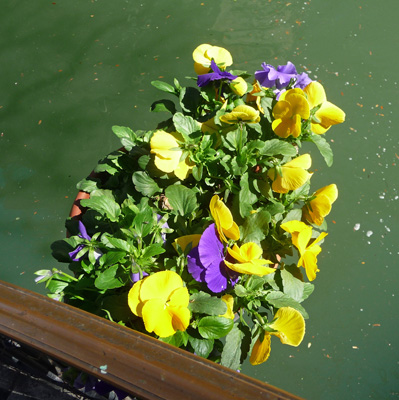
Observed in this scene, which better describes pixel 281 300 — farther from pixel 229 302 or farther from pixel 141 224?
pixel 141 224

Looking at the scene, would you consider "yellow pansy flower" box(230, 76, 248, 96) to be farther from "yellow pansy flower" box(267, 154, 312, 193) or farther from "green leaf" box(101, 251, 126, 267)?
"green leaf" box(101, 251, 126, 267)

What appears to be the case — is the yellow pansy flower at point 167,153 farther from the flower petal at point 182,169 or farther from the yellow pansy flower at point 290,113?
the yellow pansy flower at point 290,113

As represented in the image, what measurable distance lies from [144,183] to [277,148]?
13.5 inches

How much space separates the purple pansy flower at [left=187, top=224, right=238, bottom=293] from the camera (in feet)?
3.13

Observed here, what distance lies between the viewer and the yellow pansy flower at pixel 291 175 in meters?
1.08

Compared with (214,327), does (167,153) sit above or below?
above

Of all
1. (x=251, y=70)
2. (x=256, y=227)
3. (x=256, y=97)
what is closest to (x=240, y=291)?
(x=256, y=227)

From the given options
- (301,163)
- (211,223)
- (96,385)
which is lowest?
(96,385)

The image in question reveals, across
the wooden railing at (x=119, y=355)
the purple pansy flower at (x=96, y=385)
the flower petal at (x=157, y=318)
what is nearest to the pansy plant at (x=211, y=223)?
the flower petal at (x=157, y=318)

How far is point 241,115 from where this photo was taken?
42.3 inches

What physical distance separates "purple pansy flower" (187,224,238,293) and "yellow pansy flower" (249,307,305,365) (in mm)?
133

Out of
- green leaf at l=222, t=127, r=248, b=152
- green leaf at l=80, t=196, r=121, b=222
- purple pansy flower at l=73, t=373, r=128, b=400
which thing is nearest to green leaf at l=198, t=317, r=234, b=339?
purple pansy flower at l=73, t=373, r=128, b=400

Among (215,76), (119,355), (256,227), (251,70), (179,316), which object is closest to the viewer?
(119,355)

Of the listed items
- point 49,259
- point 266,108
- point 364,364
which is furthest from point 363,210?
point 49,259
